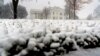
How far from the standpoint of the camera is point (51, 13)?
1008 centimetres

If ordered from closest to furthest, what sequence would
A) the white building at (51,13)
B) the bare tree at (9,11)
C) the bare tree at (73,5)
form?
the white building at (51,13) < the bare tree at (9,11) < the bare tree at (73,5)

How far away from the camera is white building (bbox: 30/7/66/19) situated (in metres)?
9.90

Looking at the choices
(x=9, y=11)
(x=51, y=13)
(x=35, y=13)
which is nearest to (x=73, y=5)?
(x=51, y=13)

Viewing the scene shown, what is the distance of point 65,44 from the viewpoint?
2.71 metres

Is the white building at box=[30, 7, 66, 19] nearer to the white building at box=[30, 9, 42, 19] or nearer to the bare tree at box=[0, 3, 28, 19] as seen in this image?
the white building at box=[30, 9, 42, 19]

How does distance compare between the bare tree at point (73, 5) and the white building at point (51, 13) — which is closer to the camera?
the white building at point (51, 13)

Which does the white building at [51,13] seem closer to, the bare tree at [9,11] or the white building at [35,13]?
the white building at [35,13]

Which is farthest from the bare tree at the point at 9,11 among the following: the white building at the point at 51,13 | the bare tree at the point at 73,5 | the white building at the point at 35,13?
the bare tree at the point at 73,5

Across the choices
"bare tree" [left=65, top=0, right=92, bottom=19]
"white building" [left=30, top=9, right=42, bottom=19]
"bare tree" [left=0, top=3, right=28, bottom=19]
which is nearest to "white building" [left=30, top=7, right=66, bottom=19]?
"white building" [left=30, top=9, right=42, bottom=19]

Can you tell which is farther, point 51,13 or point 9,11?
point 9,11

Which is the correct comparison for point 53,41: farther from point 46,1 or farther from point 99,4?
point 99,4

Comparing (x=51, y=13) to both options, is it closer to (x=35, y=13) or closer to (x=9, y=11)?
(x=35, y=13)

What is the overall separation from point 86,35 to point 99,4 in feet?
26.3

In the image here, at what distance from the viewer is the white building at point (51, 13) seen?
990 cm
